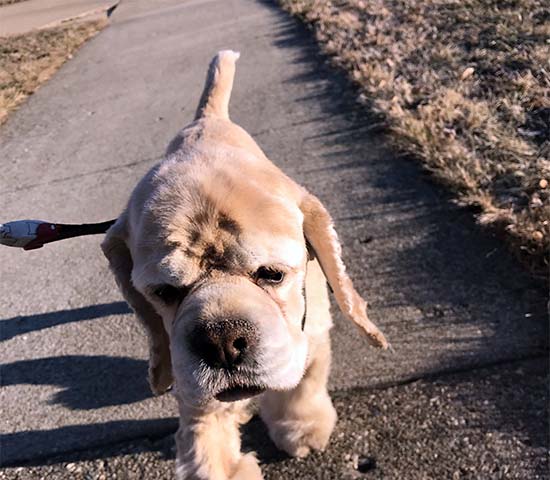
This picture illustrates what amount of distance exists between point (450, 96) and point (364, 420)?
133 inches

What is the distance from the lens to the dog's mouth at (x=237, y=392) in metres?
2.11

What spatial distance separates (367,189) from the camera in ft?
15.0

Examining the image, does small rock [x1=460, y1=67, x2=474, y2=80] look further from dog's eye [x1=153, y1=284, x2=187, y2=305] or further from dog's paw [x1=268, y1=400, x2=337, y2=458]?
dog's eye [x1=153, y1=284, x2=187, y2=305]

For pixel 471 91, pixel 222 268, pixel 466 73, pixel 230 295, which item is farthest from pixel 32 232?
pixel 466 73

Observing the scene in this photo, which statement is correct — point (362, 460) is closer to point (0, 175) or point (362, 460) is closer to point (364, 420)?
point (364, 420)

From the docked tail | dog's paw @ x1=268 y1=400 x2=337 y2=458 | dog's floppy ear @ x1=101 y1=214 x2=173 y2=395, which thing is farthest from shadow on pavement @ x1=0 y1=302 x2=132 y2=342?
dog's paw @ x1=268 y1=400 x2=337 y2=458

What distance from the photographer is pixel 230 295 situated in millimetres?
2096

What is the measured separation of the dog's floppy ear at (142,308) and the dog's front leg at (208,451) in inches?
6.6

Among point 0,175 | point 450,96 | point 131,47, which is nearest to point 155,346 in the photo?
point 450,96

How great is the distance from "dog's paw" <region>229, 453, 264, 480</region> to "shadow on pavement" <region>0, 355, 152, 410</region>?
74 centimetres

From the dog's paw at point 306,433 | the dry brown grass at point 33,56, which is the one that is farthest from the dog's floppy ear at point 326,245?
the dry brown grass at point 33,56

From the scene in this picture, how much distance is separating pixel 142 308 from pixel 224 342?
769 millimetres

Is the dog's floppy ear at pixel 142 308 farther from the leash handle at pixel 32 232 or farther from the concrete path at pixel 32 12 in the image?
the concrete path at pixel 32 12

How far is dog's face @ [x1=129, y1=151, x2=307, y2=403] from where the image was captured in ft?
6.72
